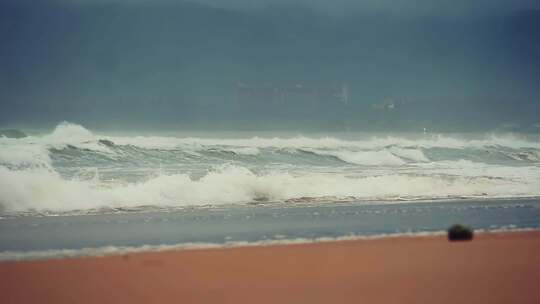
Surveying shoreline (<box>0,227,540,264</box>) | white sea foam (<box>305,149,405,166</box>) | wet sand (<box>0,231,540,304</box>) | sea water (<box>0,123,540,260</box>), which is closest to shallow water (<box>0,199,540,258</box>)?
sea water (<box>0,123,540,260</box>)

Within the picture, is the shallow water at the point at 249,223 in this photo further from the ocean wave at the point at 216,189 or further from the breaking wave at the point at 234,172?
the breaking wave at the point at 234,172

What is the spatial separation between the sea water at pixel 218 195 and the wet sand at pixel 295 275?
1.12 m

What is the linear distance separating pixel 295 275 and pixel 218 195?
8.88 meters

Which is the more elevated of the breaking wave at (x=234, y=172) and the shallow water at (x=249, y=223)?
the breaking wave at (x=234, y=172)

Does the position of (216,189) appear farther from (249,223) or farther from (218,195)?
(249,223)

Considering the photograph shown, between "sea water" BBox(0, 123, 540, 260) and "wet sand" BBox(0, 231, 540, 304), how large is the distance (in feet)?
3.66

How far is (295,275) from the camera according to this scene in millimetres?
7082

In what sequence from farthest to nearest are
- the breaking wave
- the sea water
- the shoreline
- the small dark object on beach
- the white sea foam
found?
1. the white sea foam
2. the breaking wave
3. the sea water
4. the small dark object on beach
5. the shoreline

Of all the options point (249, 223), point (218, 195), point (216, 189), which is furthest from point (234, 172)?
point (249, 223)

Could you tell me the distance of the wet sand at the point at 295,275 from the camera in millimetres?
6234

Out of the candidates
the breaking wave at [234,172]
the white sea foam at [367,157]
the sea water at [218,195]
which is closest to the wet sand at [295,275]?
the sea water at [218,195]

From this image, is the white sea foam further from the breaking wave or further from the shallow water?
the shallow water

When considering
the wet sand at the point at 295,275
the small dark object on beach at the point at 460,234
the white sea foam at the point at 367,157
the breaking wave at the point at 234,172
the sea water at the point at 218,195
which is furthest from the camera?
the white sea foam at the point at 367,157

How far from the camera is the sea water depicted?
34.0 feet
